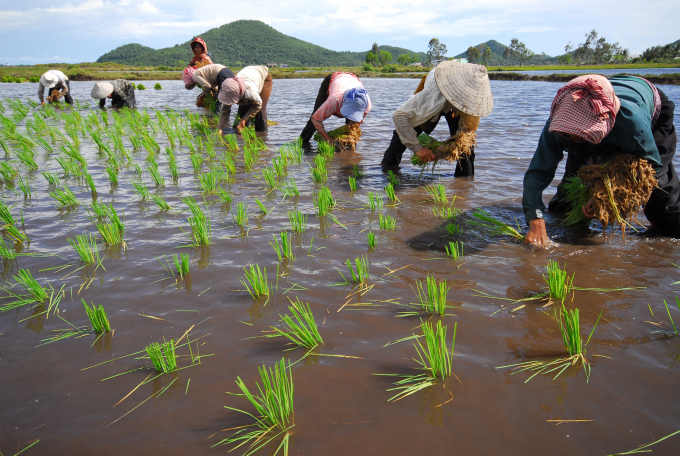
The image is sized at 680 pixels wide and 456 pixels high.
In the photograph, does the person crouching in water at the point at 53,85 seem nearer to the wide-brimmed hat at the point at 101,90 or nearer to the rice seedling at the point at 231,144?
the wide-brimmed hat at the point at 101,90

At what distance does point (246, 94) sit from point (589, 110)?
5.67 m

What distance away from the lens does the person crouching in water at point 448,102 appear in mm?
3541

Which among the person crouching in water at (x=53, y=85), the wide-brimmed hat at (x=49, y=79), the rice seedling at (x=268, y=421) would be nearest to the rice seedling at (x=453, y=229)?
the rice seedling at (x=268, y=421)

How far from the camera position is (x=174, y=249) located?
9.39 feet

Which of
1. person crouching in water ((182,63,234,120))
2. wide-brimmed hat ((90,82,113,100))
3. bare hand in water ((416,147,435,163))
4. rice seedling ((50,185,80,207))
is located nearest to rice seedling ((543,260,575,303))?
bare hand in water ((416,147,435,163))

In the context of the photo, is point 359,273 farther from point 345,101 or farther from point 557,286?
point 345,101

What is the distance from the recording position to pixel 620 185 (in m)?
2.64

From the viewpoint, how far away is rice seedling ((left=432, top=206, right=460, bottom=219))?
3488mm

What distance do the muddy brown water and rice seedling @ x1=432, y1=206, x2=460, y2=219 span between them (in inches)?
5.6

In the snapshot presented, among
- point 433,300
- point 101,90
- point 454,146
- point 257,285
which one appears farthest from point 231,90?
point 101,90

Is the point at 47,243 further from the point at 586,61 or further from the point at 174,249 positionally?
the point at 586,61

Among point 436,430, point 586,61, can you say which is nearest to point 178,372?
point 436,430

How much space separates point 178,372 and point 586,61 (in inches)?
5152

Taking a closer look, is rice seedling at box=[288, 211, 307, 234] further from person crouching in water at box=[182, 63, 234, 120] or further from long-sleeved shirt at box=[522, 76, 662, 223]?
person crouching in water at box=[182, 63, 234, 120]
